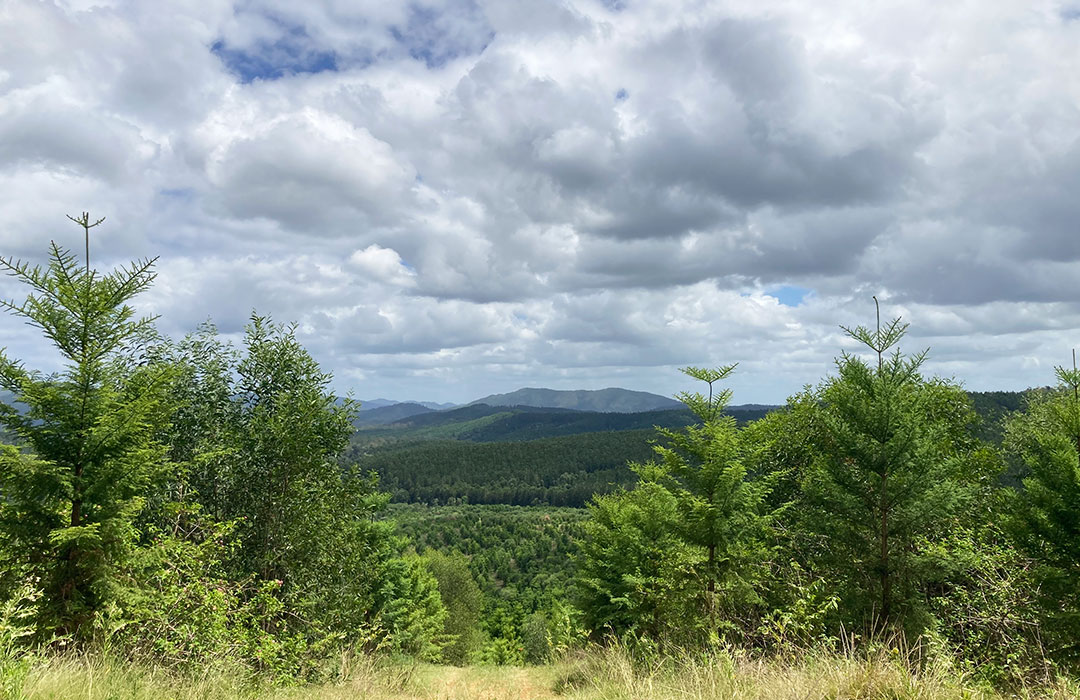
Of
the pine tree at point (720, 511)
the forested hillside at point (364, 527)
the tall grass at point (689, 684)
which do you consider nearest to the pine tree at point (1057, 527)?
the forested hillside at point (364, 527)

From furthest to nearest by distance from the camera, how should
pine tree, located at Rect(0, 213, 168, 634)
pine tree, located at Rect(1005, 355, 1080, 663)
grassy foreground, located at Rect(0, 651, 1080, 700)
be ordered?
pine tree, located at Rect(1005, 355, 1080, 663), pine tree, located at Rect(0, 213, 168, 634), grassy foreground, located at Rect(0, 651, 1080, 700)

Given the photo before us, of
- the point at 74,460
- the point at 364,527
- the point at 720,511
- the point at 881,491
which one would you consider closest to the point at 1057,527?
the point at 881,491

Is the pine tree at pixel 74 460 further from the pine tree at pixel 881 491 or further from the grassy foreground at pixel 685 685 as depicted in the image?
the pine tree at pixel 881 491

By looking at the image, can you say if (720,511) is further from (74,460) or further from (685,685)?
(74,460)

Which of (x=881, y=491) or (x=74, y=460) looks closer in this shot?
(x=74, y=460)

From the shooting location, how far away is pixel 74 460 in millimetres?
7941

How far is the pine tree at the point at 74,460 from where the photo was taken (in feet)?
24.6

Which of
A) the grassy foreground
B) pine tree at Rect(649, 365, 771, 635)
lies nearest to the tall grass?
the grassy foreground

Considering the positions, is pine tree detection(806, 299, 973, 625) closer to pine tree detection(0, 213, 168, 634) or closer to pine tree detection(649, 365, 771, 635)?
pine tree detection(649, 365, 771, 635)

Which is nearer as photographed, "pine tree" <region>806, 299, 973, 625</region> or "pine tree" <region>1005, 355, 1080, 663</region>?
"pine tree" <region>1005, 355, 1080, 663</region>

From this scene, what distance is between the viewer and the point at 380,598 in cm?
2884

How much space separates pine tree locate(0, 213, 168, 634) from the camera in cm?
751

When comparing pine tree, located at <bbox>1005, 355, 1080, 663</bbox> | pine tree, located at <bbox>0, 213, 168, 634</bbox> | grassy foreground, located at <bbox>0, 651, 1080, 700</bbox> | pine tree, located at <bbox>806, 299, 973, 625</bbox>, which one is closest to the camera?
grassy foreground, located at <bbox>0, 651, 1080, 700</bbox>

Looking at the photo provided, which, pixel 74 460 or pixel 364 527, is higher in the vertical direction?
pixel 74 460
